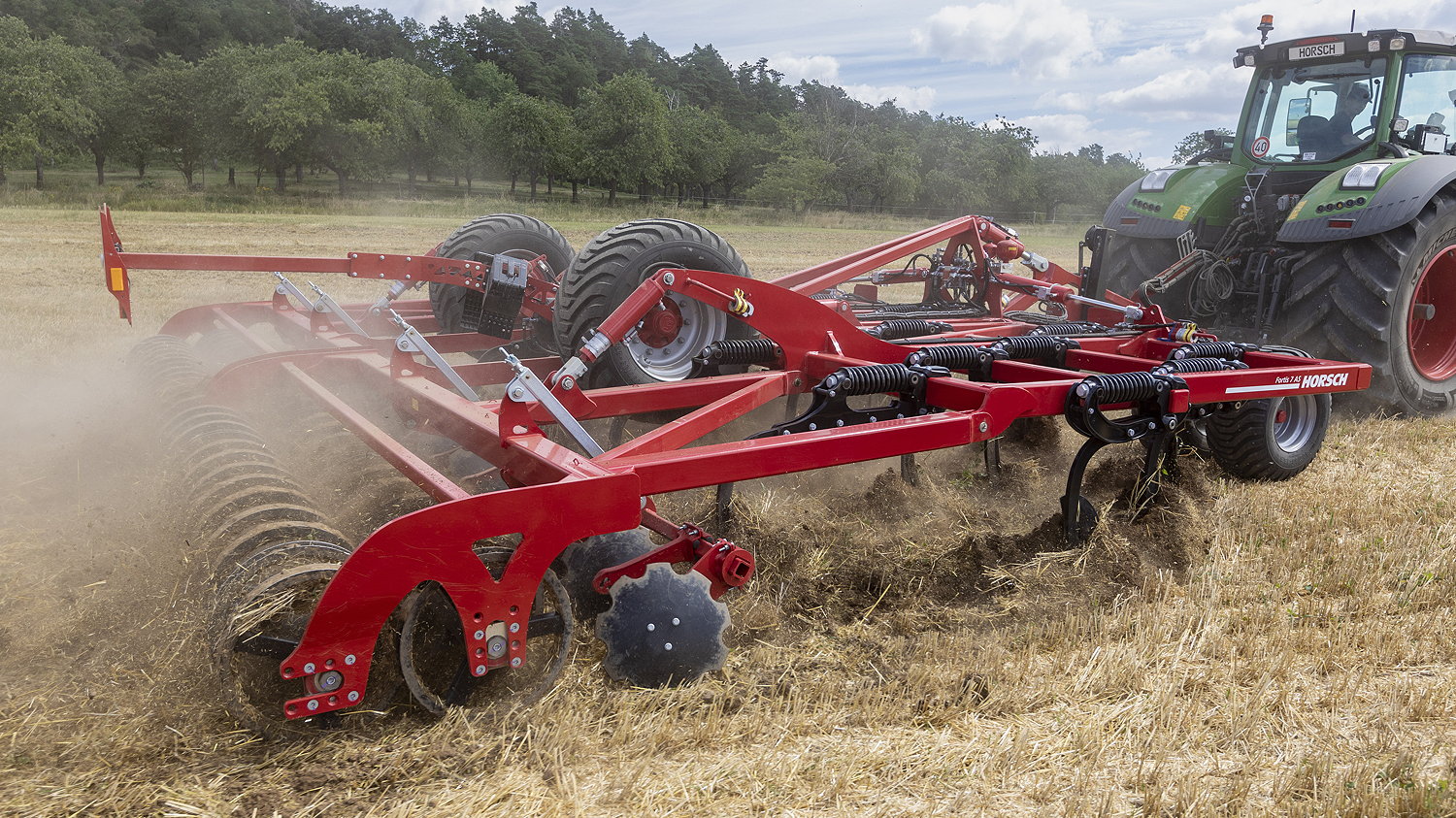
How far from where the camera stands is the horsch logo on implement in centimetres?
409

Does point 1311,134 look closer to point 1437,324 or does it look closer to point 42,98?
point 1437,324

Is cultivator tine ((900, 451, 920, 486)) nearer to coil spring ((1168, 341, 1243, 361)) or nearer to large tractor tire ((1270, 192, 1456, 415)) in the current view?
coil spring ((1168, 341, 1243, 361))

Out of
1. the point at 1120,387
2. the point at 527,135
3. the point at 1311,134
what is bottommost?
the point at 1120,387

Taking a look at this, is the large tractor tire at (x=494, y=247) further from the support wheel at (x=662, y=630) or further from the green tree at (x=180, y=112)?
the green tree at (x=180, y=112)

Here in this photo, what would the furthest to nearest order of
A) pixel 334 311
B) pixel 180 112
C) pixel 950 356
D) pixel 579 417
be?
1. pixel 180 112
2. pixel 334 311
3. pixel 950 356
4. pixel 579 417

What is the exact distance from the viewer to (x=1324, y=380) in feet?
13.8

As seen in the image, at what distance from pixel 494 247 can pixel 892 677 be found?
A: 402cm

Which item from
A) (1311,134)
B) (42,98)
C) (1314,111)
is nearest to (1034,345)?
(1311,134)

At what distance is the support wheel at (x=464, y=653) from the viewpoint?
2422 millimetres

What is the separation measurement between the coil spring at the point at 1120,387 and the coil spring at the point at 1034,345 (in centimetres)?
67

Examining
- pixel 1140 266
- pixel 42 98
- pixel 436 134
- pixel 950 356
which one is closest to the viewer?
pixel 950 356

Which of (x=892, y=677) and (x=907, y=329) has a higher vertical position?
(x=907, y=329)

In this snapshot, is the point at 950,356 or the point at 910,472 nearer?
the point at 950,356

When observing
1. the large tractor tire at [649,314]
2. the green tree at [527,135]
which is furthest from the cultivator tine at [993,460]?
the green tree at [527,135]
